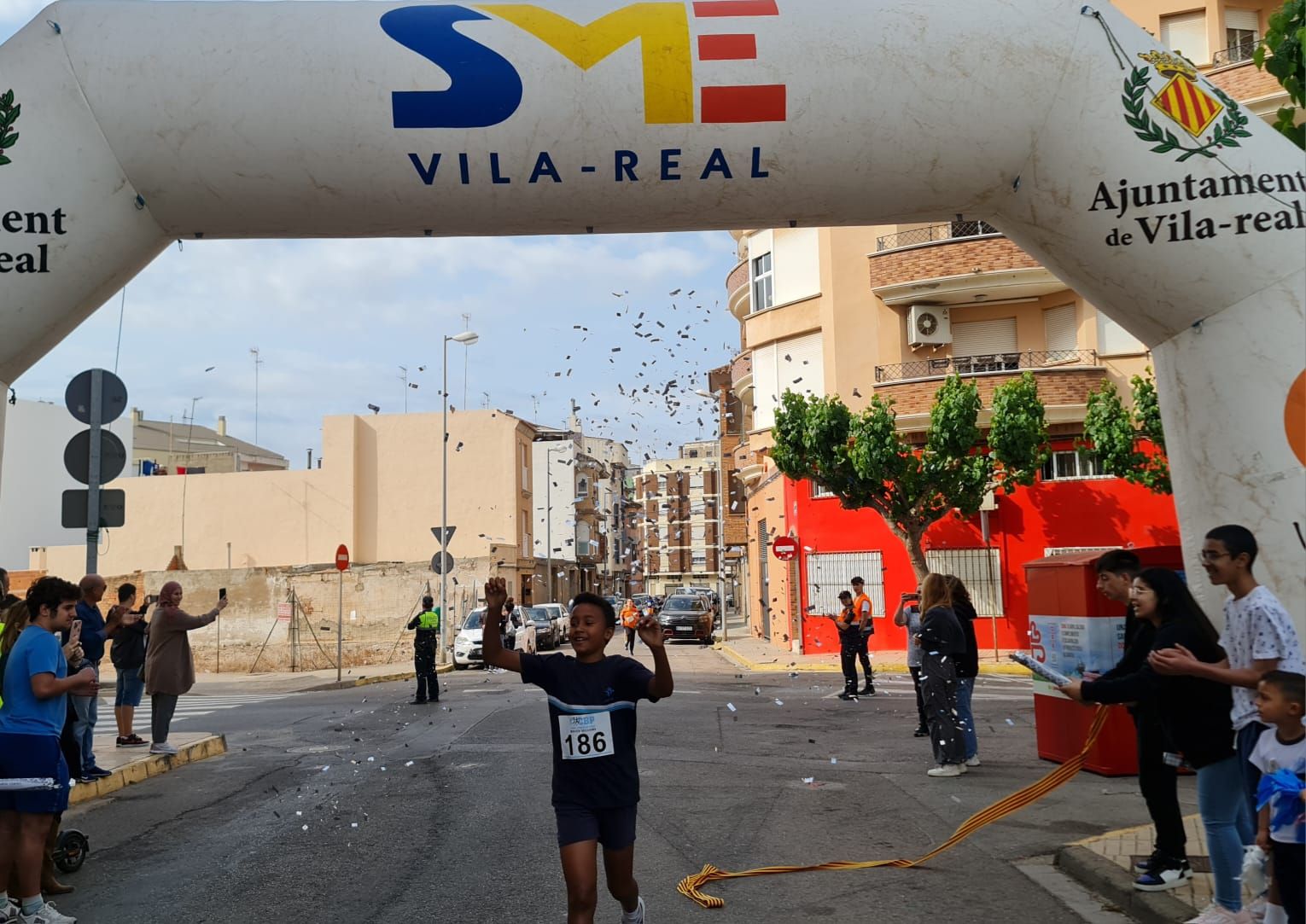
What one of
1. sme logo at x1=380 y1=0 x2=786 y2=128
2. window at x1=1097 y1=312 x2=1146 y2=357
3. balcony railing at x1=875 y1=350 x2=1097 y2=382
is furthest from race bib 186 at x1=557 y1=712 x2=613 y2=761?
window at x1=1097 y1=312 x2=1146 y2=357

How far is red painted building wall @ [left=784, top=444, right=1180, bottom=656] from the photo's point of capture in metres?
28.8

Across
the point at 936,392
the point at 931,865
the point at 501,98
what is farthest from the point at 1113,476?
the point at 501,98

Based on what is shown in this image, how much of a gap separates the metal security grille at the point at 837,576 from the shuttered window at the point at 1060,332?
7278 millimetres

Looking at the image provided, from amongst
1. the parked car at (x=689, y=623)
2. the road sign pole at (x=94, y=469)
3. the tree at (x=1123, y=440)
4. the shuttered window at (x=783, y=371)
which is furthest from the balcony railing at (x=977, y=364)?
the road sign pole at (x=94, y=469)

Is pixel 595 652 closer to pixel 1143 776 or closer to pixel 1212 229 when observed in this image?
pixel 1143 776

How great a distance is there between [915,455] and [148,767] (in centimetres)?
2076

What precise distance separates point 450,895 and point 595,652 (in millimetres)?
2198

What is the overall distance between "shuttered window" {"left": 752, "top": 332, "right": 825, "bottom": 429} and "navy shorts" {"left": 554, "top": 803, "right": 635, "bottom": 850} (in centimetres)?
2727

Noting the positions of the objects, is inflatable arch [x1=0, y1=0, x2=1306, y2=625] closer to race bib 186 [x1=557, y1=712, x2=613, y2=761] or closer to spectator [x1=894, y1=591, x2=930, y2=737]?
race bib 186 [x1=557, y1=712, x2=613, y2=761]

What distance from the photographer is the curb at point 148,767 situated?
10.0m

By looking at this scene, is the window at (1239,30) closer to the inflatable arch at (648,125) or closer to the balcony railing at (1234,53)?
the balcony railing at (1234,53)

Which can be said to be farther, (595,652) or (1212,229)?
(1212,229)

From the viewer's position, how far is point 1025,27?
632 cm

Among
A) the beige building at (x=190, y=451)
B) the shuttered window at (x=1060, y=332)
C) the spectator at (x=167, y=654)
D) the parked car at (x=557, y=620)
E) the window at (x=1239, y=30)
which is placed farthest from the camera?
the beige building at (x=190, y=451)
